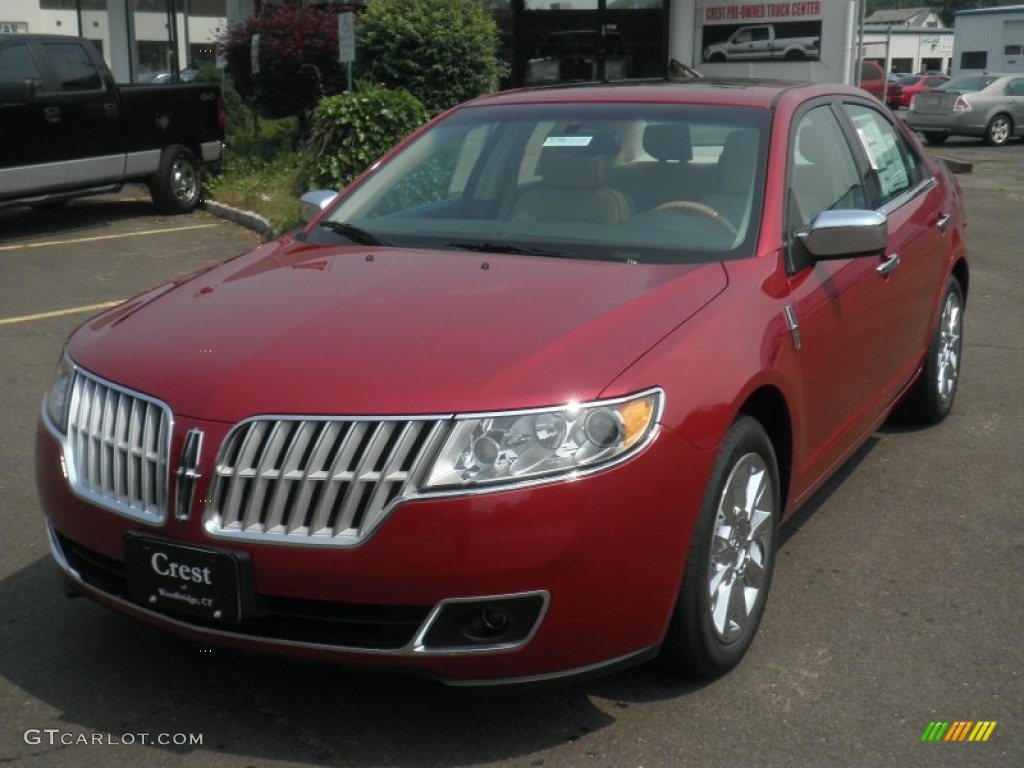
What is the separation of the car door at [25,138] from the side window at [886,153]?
8.61 m

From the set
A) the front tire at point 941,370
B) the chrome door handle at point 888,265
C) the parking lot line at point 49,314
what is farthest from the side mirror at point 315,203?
the parking lot line at point 49,314

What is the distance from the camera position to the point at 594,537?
123 inches

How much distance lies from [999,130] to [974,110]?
0.92 meters

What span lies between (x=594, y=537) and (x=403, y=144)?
102 inches

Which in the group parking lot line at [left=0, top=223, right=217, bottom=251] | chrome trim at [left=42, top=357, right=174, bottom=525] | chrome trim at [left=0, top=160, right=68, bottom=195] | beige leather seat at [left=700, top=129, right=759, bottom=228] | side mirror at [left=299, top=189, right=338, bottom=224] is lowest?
parking lot line at [left=0, top=223, right=217, bottom=251]

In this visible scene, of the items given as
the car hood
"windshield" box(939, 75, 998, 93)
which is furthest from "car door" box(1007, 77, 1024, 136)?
the car hood

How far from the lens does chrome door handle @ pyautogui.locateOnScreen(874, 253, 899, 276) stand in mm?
4920

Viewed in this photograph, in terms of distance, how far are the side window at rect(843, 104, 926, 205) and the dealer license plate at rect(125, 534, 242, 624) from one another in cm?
330

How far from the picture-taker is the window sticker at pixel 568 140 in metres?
4.76

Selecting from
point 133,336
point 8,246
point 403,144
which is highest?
point 403,144

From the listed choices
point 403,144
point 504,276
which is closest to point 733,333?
point 504,276

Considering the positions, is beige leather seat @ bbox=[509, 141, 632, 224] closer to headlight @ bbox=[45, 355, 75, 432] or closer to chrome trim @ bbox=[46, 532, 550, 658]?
headlight @ bbox=[45, 355, 75, 432]

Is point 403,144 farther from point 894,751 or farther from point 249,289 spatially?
point 894,751

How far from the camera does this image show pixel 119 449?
3.40 meters
